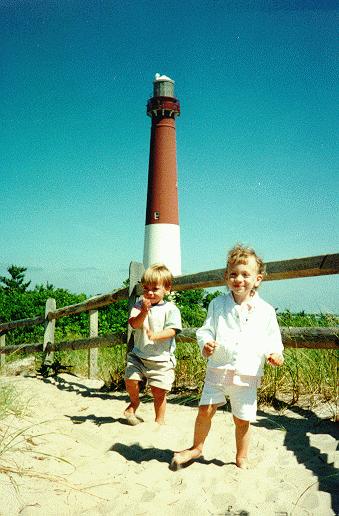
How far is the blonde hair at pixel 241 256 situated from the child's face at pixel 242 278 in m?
0.02

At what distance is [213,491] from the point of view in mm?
2314

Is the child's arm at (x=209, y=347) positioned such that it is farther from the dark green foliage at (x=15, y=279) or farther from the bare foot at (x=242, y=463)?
the dark green foliage at (x=15, y=279)

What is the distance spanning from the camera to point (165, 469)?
2.62 metres

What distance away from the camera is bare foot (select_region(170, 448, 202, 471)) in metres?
2.58

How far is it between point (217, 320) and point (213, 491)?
0.89 meters

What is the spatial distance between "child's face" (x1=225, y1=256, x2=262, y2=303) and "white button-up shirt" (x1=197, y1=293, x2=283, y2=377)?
0.05 metres

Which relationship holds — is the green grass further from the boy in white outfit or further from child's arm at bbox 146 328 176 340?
the boy in white outfit

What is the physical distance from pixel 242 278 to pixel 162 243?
60.7 ft

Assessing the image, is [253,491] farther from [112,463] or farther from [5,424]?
[5,424]

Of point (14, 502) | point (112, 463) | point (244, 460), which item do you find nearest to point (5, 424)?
point (112, 463)

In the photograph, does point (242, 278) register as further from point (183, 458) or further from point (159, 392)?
point (159, 392)

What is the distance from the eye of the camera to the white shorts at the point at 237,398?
99.8 inches

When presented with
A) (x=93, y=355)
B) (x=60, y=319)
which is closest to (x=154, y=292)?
(x=93, y=355)

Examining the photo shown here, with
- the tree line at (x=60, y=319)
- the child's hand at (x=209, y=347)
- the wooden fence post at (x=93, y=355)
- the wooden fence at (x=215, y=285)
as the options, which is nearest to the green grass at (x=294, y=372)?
the wooden fence at (x=215, y=285)
